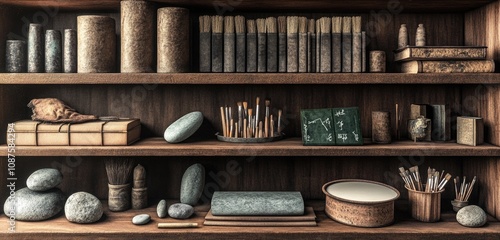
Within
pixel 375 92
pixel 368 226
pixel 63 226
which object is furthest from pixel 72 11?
pixel 368 226

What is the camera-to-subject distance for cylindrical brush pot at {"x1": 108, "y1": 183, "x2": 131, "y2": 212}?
1.86 m

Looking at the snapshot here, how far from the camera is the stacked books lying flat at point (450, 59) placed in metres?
1.74

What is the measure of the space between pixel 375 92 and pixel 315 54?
1.45 ft

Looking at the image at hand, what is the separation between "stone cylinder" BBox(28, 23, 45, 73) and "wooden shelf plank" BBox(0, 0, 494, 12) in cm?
13

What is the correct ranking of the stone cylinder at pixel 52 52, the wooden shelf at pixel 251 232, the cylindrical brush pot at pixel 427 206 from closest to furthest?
the wooden shelf at pixel 251 232
the cylindrical brush pot at pixel 427 206
the stone cylinder at pixel 52 52

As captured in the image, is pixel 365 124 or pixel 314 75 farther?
pixel 365 124

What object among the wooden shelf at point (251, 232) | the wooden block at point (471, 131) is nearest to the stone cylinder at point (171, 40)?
the wooden shelf at point (251, 232)

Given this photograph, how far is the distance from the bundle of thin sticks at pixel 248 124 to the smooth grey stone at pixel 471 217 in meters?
0.87

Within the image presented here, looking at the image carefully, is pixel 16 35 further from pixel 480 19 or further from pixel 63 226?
pixel 480 19

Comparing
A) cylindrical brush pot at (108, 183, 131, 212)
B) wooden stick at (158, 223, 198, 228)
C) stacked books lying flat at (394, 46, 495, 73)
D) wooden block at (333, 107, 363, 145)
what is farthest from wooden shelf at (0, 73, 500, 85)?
wooden stick at (158, 223, 198, 228)

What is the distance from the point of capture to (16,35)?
77.2 inches

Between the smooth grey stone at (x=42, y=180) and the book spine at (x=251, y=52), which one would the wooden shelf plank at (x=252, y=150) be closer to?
the smooth grey stone at (x=42, y=180)

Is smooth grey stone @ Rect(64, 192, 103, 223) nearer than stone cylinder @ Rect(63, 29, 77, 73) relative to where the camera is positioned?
Yes

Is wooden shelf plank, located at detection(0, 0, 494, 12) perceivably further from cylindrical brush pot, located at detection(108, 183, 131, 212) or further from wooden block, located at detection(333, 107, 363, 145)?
cylindrical brush pot, located at detection(108, 183, 131, 212)
